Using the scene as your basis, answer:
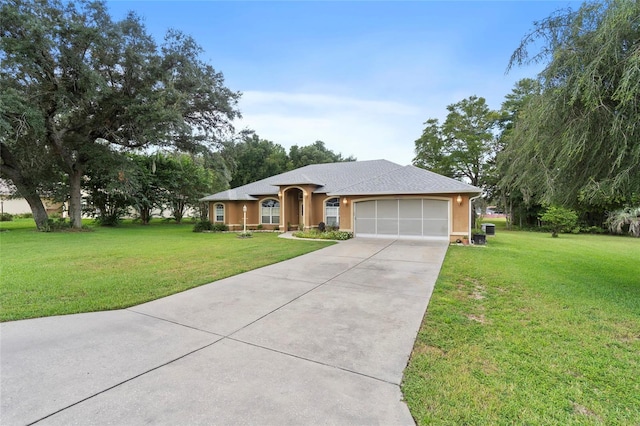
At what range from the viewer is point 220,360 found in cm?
308

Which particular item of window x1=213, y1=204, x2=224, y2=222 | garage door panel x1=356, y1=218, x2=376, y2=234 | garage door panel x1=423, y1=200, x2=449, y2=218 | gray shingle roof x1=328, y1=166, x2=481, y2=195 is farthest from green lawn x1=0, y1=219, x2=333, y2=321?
window x1=213, y1=204, x2=224, y2=222

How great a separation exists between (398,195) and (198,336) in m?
12.1

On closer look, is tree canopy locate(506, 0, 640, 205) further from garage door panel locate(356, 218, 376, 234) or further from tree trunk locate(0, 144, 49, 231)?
tree trunk locate(0, 144, 49, 231)

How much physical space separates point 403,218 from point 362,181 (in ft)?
13.0

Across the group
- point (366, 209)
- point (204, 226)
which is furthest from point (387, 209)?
point (204, 226)

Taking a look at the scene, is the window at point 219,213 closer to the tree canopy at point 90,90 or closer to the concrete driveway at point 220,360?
the tree canopy at point 90,90

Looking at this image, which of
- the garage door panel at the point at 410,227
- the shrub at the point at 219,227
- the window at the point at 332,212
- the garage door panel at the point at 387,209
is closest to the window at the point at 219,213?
the shrub at the point at 219,227

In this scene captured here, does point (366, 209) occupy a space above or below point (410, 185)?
below

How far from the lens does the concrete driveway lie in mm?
2295

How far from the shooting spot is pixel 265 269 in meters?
7.54

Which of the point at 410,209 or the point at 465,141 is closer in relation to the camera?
the point at 410,209

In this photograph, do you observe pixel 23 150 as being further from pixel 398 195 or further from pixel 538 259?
pixel 538 259

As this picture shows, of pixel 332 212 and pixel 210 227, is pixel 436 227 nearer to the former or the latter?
pixel 332 212

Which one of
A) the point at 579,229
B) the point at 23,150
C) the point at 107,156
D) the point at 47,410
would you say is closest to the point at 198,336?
the point at 47,410
